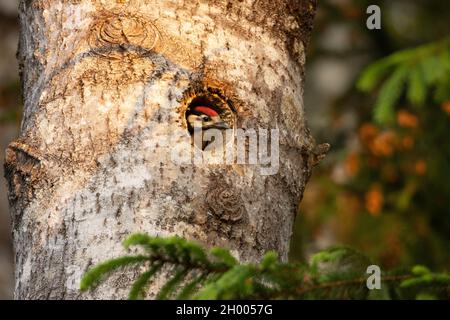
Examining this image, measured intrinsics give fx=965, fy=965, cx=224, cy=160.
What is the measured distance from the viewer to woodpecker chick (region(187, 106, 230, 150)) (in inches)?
114

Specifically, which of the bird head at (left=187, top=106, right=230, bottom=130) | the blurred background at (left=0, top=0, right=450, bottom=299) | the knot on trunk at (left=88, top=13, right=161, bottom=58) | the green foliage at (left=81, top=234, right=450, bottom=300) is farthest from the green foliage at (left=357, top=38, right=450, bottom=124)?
the green foliage at (left=81, top=234, right=450, bottom=300)

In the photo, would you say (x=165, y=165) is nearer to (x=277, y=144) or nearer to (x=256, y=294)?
(x=277, y=144)

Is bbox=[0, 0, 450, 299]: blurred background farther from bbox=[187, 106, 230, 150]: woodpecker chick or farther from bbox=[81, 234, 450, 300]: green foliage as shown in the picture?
bbox=[81, 234, 450, 300]: green foliage

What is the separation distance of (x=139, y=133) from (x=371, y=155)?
4.78 m

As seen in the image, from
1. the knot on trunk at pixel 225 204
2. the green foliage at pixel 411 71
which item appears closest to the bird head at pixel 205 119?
the knot on trunk at pixel 225 204

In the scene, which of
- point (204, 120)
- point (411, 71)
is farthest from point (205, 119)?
point (411, 71)

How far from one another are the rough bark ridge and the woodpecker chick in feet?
0.20

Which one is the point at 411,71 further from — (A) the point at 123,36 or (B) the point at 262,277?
(B) the point at 262,277

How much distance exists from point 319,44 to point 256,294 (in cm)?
616

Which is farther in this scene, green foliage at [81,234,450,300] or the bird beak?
the bird beak

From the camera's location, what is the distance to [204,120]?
3.00 m

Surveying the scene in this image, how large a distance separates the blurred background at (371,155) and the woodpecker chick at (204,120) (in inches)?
124

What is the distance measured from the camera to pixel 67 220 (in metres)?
2.68
